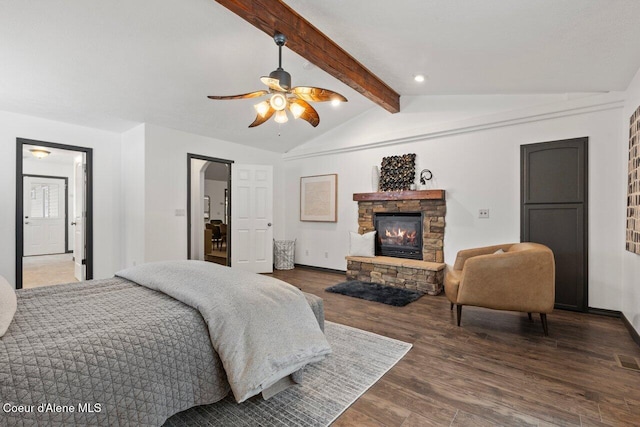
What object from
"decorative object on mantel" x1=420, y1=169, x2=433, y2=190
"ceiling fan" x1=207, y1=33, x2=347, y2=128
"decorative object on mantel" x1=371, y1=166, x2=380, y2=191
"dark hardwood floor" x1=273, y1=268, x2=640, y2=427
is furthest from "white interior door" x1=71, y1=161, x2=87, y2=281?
"decorative object on mantel" x1=420, y1=169, x2=433, y2=190

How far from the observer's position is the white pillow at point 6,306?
1.27 metres

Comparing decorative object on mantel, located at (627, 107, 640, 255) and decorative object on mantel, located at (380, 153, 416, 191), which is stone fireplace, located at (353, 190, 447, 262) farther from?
decorative object on mantel, located at (627, 107, 640, 255)

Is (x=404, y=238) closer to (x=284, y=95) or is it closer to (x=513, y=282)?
(x=513, y=282)

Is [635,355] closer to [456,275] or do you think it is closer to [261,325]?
[456,275]

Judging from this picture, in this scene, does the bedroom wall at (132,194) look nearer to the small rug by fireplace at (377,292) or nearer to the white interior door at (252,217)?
the white interior door at (252,217)

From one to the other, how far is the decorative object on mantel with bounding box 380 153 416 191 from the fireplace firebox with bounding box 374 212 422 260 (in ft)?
1.49

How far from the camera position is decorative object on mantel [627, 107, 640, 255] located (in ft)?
8.79

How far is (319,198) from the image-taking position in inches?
232

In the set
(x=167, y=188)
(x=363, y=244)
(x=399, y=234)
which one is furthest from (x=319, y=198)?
(x=167, y=188)

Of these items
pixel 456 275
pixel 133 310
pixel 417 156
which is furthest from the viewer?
pixel 417 156

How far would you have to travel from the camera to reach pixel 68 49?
2.83 metres

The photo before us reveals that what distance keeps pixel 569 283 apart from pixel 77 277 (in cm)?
697

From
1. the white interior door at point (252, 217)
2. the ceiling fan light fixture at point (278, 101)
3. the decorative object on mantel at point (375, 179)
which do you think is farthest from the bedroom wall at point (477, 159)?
the ceiling fan light fixture at point (278, 101)

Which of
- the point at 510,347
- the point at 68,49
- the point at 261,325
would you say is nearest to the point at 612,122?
the point at 510,347
